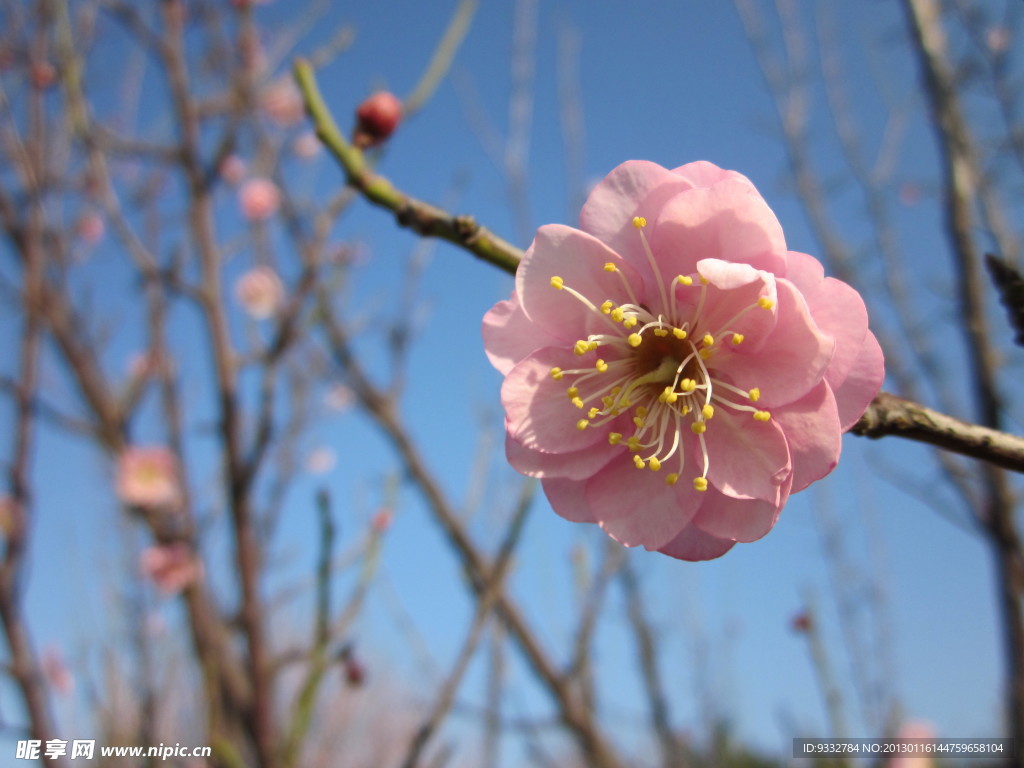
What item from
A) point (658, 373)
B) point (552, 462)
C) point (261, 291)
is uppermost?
point (261, 291)

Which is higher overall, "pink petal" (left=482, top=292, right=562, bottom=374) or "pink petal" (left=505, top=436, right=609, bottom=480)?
"pink petal" (left=482, top=292, right=562, bottom=374)

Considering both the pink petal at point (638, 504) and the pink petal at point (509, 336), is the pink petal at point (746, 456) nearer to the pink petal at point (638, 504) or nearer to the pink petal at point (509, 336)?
the pink petal at point (638, 504)

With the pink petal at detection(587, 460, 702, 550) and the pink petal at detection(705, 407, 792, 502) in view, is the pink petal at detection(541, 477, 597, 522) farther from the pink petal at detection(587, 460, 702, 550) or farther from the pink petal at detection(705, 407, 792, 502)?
the pink petal at detection(705, 407, 792, 502)

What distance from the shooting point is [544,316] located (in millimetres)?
806

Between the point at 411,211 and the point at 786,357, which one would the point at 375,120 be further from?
the point at 786,357

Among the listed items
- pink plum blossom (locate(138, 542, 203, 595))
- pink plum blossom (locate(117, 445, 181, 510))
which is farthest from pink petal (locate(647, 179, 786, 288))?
pink plum blossom (locate(117, 445, 181, 510))

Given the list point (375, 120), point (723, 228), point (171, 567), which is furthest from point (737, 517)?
point (171, 567)

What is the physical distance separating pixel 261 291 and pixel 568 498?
3215 mm

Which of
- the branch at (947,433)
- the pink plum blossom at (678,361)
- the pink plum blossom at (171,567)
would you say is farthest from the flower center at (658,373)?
the pink plum blossom at (171,567)

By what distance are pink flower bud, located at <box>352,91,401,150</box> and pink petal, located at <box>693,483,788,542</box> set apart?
0.65 meters

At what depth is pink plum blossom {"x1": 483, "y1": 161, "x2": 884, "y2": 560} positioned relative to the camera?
0.71 metres

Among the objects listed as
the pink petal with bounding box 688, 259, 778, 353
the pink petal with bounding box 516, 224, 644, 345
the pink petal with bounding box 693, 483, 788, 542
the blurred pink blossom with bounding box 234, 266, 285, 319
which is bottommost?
the pink petal with bounding box 693, 483, 788, 542

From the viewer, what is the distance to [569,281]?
0.81 metres

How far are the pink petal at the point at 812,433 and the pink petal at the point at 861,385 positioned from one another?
0.01 metres
